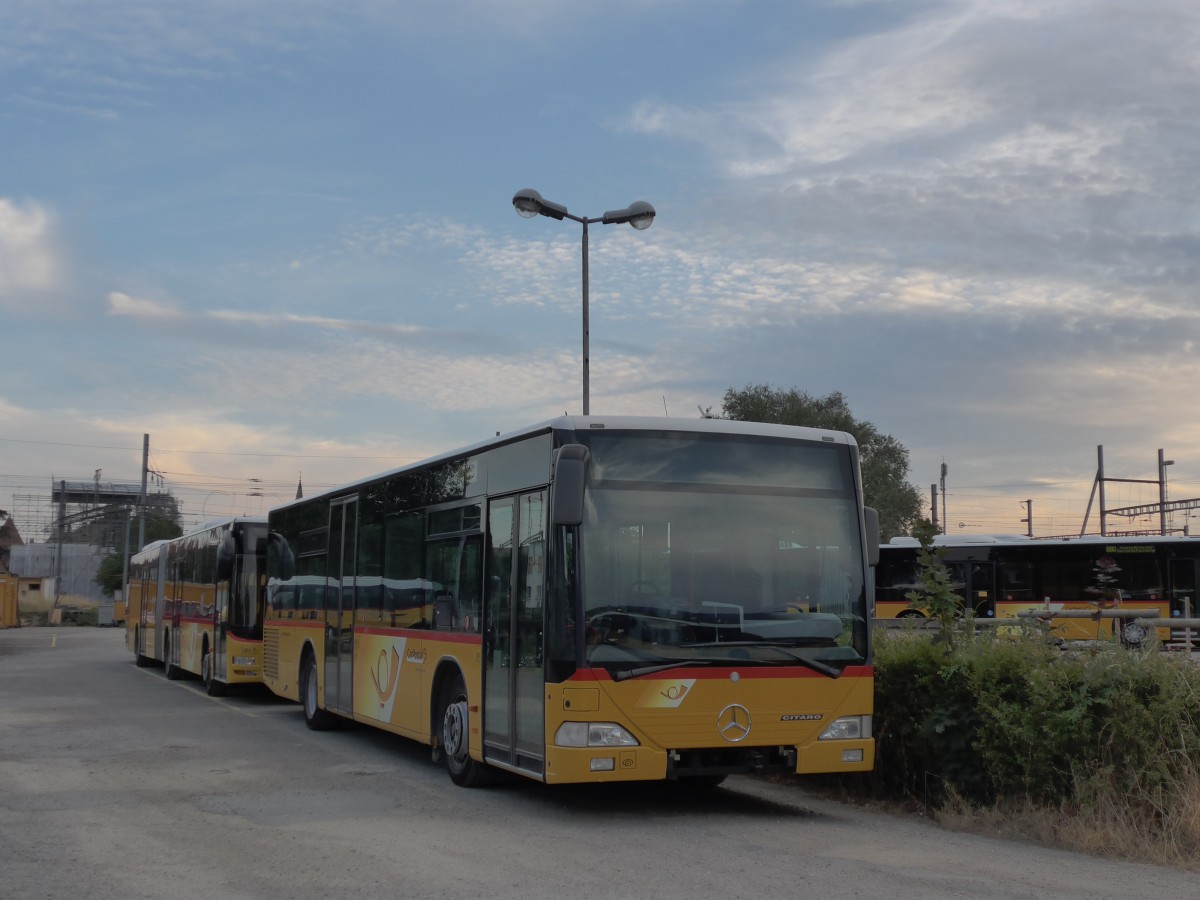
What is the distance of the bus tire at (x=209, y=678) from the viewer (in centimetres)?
2373

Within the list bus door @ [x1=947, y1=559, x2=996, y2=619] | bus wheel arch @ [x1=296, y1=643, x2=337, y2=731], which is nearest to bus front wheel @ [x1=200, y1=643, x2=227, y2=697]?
bus wheel arch @ [x1=296, y1=643, x2=337, y2=731]

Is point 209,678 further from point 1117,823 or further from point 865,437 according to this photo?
point 865,437

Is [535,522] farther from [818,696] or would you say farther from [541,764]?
[818,696]

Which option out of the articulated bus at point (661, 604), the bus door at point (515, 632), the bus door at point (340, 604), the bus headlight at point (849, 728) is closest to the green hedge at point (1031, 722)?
the bus headlight at point (849, 728)

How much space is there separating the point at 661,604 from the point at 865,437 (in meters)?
57.8

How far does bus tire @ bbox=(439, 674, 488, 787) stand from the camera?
11617mm

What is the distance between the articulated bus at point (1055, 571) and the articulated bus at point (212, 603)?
51.1 feet

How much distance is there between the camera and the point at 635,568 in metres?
9.86

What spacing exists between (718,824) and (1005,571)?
27861 millimetres

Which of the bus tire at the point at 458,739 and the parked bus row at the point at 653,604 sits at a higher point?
the parked bus row at the point at 653,604

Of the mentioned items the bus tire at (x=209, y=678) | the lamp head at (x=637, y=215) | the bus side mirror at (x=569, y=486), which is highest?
the lamp head at (x=637, y=215)

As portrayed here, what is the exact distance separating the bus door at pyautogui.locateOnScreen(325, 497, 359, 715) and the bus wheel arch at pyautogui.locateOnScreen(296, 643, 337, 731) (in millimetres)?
648

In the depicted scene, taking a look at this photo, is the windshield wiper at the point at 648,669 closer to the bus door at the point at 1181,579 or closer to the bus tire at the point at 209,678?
the bus tire at the point at 209,678

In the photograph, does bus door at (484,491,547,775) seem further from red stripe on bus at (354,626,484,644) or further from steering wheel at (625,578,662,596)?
steering wheel at (625,578,662,596)
